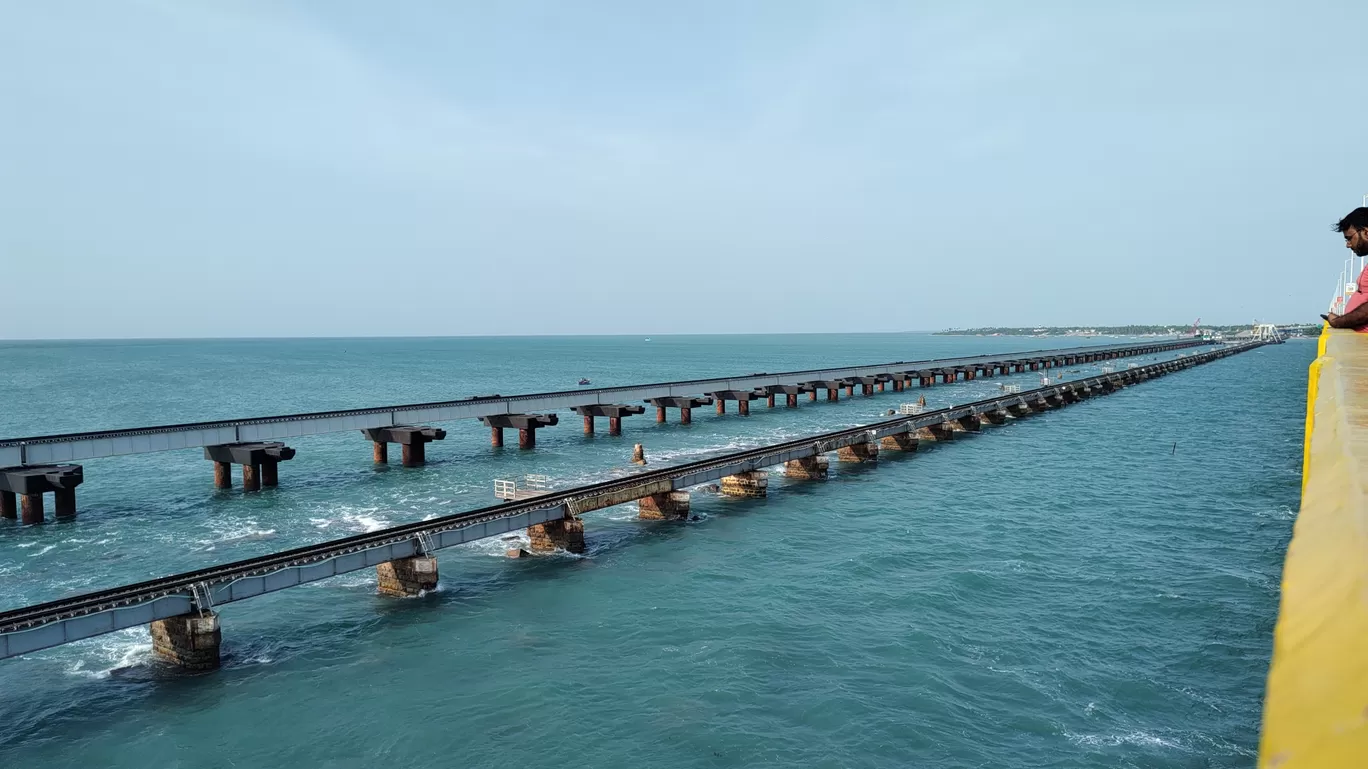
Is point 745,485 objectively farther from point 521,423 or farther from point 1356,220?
point 1356,220

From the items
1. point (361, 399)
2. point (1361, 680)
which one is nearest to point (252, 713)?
point (1361, 680)

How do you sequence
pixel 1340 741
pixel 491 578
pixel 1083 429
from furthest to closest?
pixel 1083 429
pixel 491 578
pixel 1340 741

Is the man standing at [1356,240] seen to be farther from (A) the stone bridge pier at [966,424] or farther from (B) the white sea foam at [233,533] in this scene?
(A) the stone bridge pier at [966,424]

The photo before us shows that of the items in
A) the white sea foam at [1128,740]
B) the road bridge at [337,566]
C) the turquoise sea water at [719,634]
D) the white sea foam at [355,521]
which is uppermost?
the road bridge at [337,566]

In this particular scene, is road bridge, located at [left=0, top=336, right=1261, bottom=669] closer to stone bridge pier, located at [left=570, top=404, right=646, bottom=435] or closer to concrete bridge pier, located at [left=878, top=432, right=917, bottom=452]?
concrete bridge pier, located at [left=878, top=432, right=917, bottom=452]

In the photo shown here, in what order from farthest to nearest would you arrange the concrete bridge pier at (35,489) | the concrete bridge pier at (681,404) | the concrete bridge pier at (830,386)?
the concrete bridge pier at (830,386)
the concrete bridge pier at (681,404)
the concrete bridge pier at (35,489)

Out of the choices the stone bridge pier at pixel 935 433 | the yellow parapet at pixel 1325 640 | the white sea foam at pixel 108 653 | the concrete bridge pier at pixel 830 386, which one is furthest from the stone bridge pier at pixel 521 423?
the yellow parapet at pixel 1325 640

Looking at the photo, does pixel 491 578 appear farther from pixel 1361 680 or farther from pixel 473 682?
pixel 1361 680
